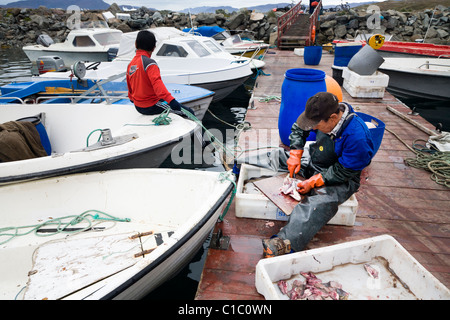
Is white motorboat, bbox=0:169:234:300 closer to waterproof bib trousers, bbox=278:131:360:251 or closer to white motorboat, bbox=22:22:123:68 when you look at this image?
waterproof bib trousers, bbox=278:131:360:251

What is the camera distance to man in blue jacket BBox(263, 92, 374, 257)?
2385mm

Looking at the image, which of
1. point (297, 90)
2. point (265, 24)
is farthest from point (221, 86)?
point (265, 24)

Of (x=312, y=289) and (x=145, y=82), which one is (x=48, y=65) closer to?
(x=145, y=82)

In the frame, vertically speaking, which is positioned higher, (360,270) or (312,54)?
(312,54)

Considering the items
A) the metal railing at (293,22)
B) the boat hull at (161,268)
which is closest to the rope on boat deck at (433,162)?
the boat hull at (161,268)

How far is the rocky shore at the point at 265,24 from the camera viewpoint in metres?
20.7

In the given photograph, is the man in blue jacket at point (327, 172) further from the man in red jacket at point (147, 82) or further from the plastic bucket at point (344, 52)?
the plastic bucket at point (344, 52)

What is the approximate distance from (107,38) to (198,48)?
28.5 ft

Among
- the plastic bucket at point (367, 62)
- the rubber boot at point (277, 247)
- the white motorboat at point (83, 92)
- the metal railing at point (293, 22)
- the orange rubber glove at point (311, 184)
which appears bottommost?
the rubber boot at point (277, 247)

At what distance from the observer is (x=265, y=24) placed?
22203mm

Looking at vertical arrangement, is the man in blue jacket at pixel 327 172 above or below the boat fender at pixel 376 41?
below

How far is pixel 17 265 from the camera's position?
2879 millimetres

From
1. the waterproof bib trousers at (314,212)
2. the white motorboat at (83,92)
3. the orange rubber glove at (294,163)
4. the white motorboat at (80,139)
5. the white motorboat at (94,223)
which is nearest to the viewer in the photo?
the waterproof bib trousers at (314,212)

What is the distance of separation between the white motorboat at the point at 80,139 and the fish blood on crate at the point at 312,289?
2492 mm
